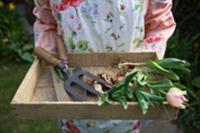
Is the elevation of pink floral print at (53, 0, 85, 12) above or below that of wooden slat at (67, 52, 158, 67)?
above

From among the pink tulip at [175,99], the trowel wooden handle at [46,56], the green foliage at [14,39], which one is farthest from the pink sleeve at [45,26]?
the green foliage at [14,39]

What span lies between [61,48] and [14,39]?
2.74 meters

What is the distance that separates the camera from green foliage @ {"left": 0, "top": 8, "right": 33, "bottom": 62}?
4.18 m

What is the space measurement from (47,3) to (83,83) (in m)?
0.50

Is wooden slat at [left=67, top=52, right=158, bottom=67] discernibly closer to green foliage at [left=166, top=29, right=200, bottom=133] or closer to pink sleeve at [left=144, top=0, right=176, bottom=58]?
pink sleeve at [left=144, top=0, right=176, bottom=58]

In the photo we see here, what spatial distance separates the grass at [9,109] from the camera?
321cm

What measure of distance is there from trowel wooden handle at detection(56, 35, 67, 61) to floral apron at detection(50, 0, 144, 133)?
0.02 meters

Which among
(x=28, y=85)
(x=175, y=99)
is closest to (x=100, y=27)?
(x=28, y=85)

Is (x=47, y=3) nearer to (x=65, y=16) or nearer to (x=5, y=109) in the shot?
(x=65, y=16)

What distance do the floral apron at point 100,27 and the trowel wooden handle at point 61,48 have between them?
2 cm

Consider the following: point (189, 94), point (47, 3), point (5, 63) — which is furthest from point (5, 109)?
point (47, 3)

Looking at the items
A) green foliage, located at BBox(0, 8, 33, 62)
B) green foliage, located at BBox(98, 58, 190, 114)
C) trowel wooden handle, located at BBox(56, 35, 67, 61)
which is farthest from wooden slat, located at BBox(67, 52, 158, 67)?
green foliage, located at BBox(0, 8, 33, 62)

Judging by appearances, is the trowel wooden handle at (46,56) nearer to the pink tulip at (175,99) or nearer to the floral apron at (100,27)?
the floral apron at (100,27)

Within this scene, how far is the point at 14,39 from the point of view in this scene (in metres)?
4.27
